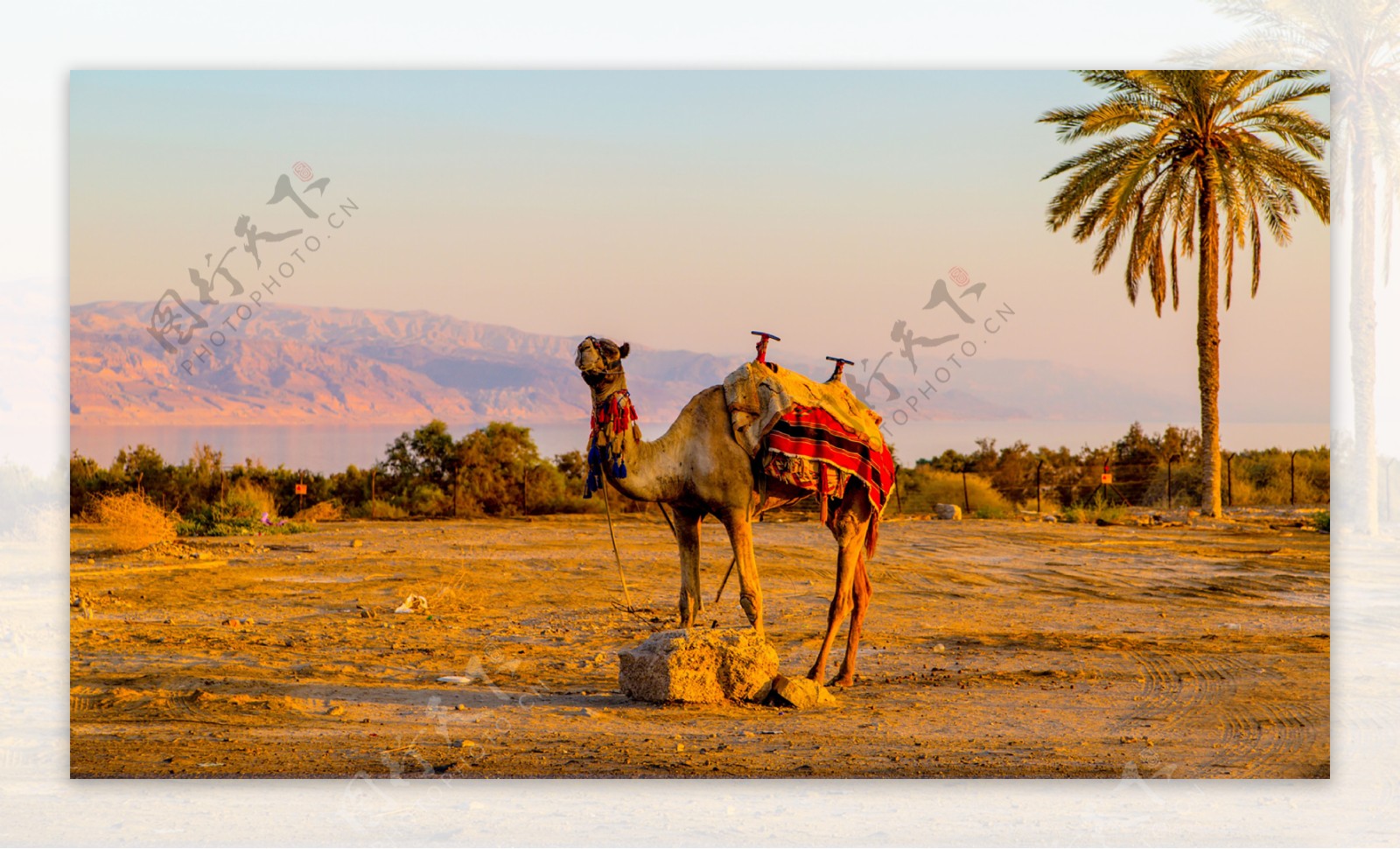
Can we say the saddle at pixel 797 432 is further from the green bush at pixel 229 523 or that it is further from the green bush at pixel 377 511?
the green bush at pixel 377 511

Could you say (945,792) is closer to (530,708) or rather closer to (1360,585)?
(530,708)

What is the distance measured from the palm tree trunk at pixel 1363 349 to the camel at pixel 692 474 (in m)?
5.29

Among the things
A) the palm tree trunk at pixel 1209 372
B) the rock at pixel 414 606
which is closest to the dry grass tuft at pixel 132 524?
the rock at pixel 414 606

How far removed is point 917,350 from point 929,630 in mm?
4028

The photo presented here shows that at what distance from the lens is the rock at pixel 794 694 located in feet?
33.1

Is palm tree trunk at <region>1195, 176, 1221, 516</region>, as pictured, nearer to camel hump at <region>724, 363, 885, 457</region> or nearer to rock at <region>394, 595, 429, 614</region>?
rock at <region>394, 595, 429, 614</region>

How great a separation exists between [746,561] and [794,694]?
1.12 meters

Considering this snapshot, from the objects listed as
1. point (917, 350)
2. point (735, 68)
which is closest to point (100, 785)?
point (735, 68)

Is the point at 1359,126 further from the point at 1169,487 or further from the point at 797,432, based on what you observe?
the point at 1169,487

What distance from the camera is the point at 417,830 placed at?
920 centimetres

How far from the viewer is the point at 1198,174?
22.2 m

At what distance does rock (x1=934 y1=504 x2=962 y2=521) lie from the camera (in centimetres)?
2608

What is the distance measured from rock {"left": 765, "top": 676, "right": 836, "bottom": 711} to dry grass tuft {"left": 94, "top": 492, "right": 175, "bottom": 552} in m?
11.4

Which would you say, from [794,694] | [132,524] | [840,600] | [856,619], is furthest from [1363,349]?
[132,524]
